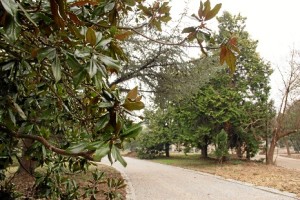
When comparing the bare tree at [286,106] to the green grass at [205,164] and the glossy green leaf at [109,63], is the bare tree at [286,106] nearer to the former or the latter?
the green grass at [205,164]

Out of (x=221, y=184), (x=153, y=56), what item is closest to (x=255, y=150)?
(x=221, y=184)

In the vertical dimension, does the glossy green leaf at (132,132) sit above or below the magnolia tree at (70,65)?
below

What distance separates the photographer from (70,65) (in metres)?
1.37

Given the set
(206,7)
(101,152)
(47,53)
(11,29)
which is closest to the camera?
(11,29)

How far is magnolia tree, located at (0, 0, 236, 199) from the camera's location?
1.32 meters

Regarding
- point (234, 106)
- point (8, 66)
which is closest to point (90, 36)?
point (8, 66)

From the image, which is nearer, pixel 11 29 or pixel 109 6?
pixel 11 29

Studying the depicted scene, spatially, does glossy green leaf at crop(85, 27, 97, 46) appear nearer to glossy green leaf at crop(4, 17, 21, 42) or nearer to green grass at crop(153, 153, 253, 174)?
glossy green leaf at crop(4, 17, 21, 42)

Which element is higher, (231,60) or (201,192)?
(231,60)

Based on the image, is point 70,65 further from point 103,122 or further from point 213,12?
point 213,12

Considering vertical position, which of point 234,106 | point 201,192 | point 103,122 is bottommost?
point 201,192

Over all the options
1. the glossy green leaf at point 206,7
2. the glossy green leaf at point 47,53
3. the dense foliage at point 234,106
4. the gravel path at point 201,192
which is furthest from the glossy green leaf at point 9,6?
the dense foliage at point 234,106

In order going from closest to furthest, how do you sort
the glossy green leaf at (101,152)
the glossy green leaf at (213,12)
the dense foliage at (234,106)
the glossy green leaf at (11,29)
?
the glossy green leaf at (11,29)
the glossy green leaf at (101,152)
the glossy green leaf at (213,12)
the dense foliage at (234,106)

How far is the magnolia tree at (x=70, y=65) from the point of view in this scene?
4.33ft
